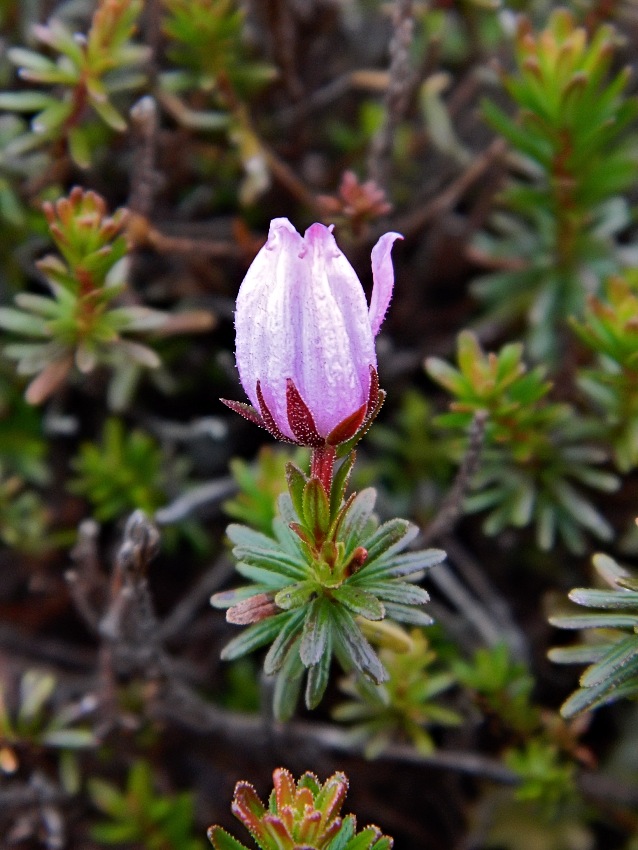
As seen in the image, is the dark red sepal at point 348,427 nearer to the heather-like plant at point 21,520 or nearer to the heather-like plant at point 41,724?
the heather-like plant at point 41,724

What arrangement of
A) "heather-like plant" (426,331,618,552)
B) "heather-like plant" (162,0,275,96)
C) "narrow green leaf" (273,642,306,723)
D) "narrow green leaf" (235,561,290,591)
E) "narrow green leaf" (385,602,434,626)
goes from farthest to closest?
1. "heather-like plant" (162,0,275,96)
2. "heather-like plant" (426,331,618,552)
3. "narrow green leaf" (273,642,306,723)
4. "narrow green leaf" (235,561,290,591)
5. "narrow green leaf" (385,602,434,626)

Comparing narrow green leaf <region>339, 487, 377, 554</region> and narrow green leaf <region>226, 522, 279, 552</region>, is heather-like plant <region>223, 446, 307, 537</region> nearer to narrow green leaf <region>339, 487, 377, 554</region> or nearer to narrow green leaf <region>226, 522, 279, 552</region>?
narrow green leaf <region>226, 522, 279, 552</region>

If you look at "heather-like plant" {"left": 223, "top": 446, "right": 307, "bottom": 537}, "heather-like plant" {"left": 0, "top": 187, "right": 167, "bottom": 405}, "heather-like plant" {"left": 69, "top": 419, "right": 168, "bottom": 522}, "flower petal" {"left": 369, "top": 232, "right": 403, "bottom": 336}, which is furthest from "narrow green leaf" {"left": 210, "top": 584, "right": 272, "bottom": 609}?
"heather-like plant" {"left": 69, "top": 419, "right": 168, "bottom": 522}

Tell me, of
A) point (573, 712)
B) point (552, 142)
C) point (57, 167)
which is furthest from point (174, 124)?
point (573, 712)

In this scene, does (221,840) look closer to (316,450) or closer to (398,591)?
(398,591)

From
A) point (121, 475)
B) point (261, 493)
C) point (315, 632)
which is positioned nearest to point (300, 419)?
Answer: point (315, 632)

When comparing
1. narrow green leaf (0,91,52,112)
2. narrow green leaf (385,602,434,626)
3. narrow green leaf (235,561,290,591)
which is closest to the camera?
narrow green leaf (385,602,434,626)

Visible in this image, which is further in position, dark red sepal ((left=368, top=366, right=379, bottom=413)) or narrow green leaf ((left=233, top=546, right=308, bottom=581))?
narrow green leaf ((left=233, top=546, right=308, bottom=581))
